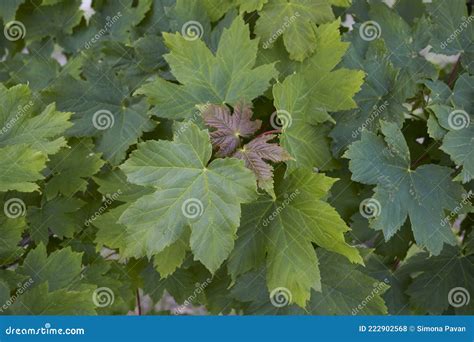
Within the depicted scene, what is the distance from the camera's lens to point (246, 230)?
144cm

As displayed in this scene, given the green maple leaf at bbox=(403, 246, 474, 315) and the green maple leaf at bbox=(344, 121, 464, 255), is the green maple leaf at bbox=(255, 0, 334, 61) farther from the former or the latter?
the green maple leaf at bbox=(403, 246, 474, 315)

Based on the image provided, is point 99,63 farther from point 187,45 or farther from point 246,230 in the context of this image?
point 246,230

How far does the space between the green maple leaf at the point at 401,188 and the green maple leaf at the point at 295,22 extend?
0.24 metres

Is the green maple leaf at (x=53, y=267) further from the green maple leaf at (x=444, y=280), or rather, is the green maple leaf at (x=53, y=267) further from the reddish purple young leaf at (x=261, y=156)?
the green maple leaf at (x=444, y=280)

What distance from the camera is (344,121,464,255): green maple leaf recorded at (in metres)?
1.51

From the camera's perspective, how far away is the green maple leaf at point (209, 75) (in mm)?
1485

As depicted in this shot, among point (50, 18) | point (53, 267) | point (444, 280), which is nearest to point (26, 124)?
point (53, 267)

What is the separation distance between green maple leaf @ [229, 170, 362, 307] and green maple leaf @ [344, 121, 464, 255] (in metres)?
0.16

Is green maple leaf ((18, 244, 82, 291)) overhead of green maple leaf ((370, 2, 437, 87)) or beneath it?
beneath

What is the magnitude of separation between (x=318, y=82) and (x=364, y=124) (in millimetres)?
169

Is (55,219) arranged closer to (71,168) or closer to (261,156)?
(71,168)

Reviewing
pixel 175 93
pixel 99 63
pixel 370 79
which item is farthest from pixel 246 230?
pixel 99 63

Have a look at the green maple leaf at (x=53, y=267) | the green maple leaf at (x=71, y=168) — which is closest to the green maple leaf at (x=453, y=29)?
the green maple leaf at (x=71, y=168)

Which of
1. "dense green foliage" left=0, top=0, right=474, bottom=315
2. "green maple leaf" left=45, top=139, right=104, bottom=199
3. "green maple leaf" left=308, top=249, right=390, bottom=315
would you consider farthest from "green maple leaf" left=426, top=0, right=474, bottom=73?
"green maple leaf" left=45, top=139, right=104, bottom=199
